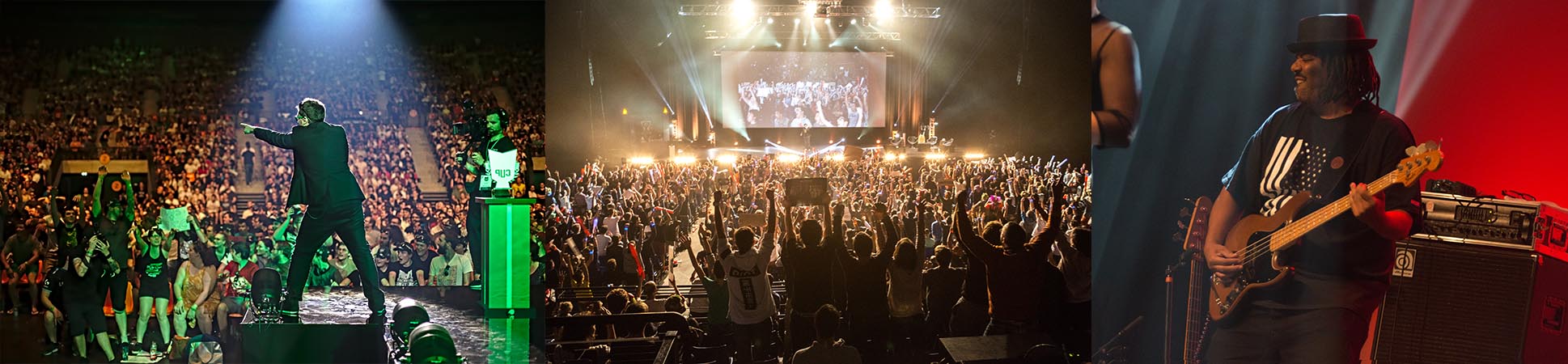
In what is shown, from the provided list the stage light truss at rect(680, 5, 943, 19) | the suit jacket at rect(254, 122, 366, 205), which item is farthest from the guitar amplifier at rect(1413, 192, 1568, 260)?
the suit jacket at rect(254, 122, 366, 205)

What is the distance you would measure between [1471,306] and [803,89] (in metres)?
2.95

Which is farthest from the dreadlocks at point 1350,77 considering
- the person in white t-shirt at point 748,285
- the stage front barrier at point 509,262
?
the stage front barrier at point 509,262

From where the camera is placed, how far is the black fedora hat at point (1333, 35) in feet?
12.5

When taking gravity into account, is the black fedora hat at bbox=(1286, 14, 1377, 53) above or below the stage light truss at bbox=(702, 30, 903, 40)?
above

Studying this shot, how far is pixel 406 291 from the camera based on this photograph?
436 centimetres

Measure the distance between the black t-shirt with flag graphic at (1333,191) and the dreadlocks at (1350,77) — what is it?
0.07m

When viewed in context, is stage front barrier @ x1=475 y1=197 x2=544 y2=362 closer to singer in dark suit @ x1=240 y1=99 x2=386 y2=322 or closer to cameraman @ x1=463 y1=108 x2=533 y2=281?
cameraman @ x1=463 y1=108 x2=533 y2=281

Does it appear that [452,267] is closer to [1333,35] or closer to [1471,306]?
[1333,35]

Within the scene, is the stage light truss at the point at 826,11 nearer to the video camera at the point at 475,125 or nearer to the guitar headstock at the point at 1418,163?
the video camera at the point at 475,125

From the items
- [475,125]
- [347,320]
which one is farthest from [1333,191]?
[347,320]

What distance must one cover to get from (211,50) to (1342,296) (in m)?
5.61

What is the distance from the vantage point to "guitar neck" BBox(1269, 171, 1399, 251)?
3.68 m

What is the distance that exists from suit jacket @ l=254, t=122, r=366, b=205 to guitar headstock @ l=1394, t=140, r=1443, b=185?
14.8 feet

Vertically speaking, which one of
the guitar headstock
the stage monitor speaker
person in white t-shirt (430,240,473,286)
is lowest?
the stage monitor speaker
